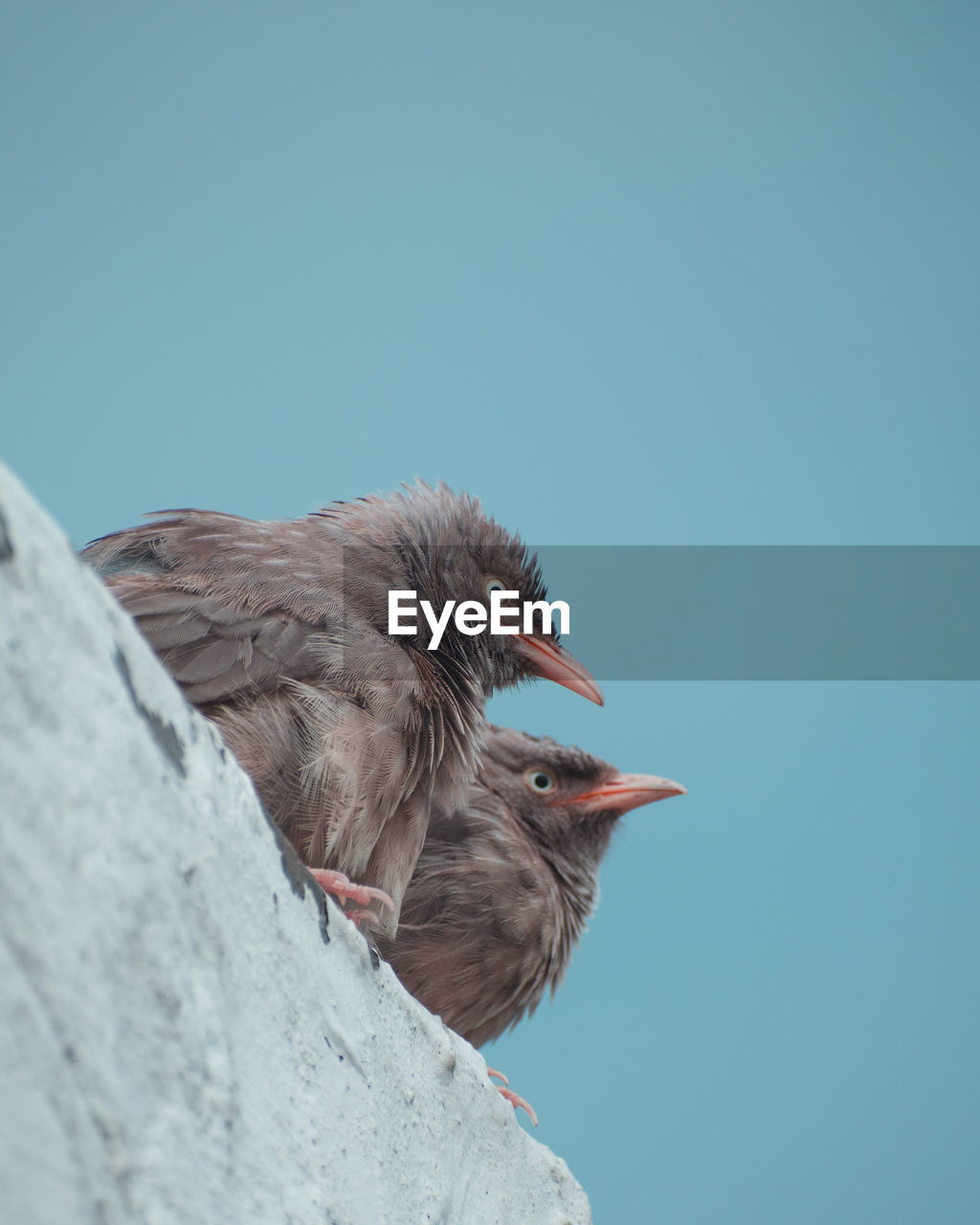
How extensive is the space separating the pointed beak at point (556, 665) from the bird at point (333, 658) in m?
0.07

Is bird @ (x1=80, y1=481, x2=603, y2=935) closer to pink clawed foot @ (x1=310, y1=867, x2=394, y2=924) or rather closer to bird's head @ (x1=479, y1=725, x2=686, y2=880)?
pink clawed foot @ (x1=310, y1=867, x2=394, y2=924)

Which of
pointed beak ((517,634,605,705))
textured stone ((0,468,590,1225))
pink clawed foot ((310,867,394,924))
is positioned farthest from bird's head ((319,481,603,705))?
textured stone ((0,468,590,1225))

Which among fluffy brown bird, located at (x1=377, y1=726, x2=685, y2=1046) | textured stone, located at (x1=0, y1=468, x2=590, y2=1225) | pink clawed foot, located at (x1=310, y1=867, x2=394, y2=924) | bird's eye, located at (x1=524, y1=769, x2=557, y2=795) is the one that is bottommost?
textured stone, located at (x1=0, y1=468, x2=590, y2=1225)

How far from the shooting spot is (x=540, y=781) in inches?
118

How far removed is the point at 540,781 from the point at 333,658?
1337 millimetres

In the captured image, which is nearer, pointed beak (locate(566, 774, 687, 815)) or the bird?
the bird

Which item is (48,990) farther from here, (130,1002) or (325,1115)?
(325,1115)

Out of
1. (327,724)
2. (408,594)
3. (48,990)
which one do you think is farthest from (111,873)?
(408,594)

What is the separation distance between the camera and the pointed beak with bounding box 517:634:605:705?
7.55 feet

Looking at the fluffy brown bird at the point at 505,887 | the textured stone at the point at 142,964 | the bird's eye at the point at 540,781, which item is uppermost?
the bird's eye at the point at 540,781

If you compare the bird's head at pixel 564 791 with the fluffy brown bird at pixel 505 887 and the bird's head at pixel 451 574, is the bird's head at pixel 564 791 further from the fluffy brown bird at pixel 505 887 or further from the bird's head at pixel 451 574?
the bird's head at pixel 451 574

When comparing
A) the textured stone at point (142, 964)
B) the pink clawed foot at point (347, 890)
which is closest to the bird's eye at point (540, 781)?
the pink clawed foot at point (347, 890)

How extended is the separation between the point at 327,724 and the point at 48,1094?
102cm

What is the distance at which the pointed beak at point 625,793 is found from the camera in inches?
117
